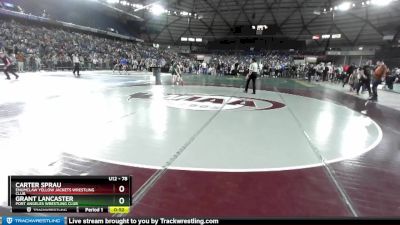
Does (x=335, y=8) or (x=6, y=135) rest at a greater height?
(x=335, y=8)

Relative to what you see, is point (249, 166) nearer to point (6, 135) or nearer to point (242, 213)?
point (242, 213)

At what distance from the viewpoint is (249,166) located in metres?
3.59

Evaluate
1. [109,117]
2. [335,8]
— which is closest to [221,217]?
[109,117]

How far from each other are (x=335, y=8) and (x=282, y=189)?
36.4 metres
